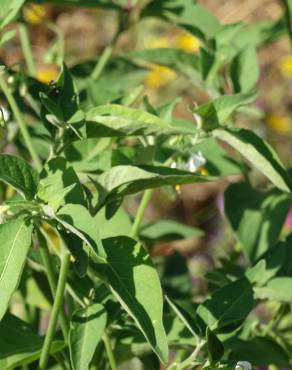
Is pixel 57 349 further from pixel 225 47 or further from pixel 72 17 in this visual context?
pixel 72 17

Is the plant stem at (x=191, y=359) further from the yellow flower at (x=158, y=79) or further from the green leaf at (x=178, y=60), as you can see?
the yellow flower at (x=158, y=79)

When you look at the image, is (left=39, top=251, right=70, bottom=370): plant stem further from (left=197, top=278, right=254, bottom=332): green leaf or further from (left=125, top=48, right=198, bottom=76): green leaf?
(left=125, top=48, right=198, bottom=76): green leaf

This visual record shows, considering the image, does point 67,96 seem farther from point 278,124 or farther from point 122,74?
point 278,124

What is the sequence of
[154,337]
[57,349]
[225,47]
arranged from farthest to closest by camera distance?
[225,47]
[57,349]
[154,337]

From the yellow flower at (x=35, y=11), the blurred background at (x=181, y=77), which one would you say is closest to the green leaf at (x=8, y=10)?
the yellow flower at (x=35, y=11)

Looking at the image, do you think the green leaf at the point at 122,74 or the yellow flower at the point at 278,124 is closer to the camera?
the green leaf at the point at 122,74

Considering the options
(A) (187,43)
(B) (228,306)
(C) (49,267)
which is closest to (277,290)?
(B) (228,306)

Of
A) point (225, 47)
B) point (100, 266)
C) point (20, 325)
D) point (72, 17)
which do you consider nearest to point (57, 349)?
point (20, 325)
